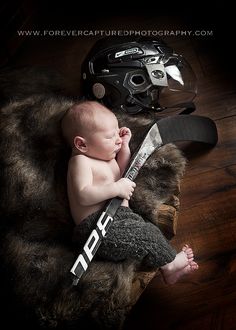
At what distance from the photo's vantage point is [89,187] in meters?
1.09

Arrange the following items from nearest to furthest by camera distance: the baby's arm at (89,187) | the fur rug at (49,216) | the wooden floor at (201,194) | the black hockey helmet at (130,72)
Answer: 1. the fur rug at (49,216)
2. the baby's arm at (89,187)
3. the wooden floor at (201,194)
4. the black hockey helmet at (130,72)

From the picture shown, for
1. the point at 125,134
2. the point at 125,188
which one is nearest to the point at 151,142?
the point at 125,134

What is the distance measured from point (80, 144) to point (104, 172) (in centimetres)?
10

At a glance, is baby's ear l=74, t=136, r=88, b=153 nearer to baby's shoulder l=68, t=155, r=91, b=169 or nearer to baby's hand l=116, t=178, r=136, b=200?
baby's shoulder l=68, t=155, r=91, b=169

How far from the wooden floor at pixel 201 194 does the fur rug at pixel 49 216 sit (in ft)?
0.75

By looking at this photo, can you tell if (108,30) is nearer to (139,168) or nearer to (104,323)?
(139,168)

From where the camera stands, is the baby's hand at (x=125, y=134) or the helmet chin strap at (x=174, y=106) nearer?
the baby's hand at (x=125, y=134)

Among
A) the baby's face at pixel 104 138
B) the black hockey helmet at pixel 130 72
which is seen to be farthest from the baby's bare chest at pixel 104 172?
the black hockey helmet at pixel 130 72

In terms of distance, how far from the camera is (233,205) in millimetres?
1348

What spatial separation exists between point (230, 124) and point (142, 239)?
25.9 inches

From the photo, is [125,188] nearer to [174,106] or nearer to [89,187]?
[89,187]

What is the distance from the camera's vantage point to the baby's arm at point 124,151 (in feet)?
3.99

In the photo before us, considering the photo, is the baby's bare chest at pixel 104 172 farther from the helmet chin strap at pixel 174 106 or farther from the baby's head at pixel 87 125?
the helmet chin strap at pixel 174 106

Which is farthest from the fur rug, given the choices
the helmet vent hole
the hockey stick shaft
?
the helmet vent hole
